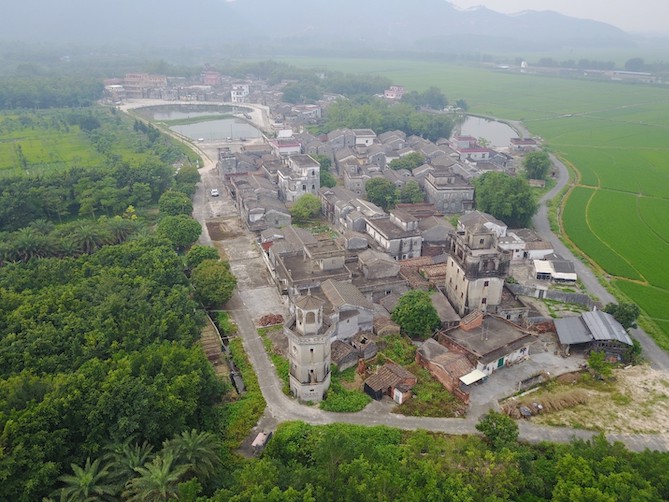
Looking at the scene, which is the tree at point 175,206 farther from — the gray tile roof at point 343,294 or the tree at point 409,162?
the tree at point 409,162

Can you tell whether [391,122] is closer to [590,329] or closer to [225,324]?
[225,324]

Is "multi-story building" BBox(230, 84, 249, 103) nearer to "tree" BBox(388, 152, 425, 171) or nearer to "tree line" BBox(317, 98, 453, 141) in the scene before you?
"tree line" BBox(317, 98, 453, 141)

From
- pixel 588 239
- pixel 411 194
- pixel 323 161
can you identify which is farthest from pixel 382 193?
pixel 588 239

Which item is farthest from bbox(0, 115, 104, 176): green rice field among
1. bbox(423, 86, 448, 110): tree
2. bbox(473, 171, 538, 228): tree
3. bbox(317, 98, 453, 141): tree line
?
bbox(423, 86, 448, 110): tree

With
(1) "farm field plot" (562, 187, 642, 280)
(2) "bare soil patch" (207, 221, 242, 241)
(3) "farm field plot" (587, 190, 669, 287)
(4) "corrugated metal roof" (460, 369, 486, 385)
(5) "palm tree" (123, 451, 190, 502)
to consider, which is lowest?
(2) "bare soil patch" (207, 221, 242, 241)

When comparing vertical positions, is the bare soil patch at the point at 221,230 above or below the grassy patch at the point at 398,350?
below

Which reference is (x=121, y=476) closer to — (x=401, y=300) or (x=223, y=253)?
(x=401, y=300)

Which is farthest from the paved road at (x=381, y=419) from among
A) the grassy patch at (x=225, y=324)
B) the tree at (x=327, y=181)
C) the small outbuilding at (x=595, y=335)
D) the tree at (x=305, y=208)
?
the tree at (x=327, y=181)
